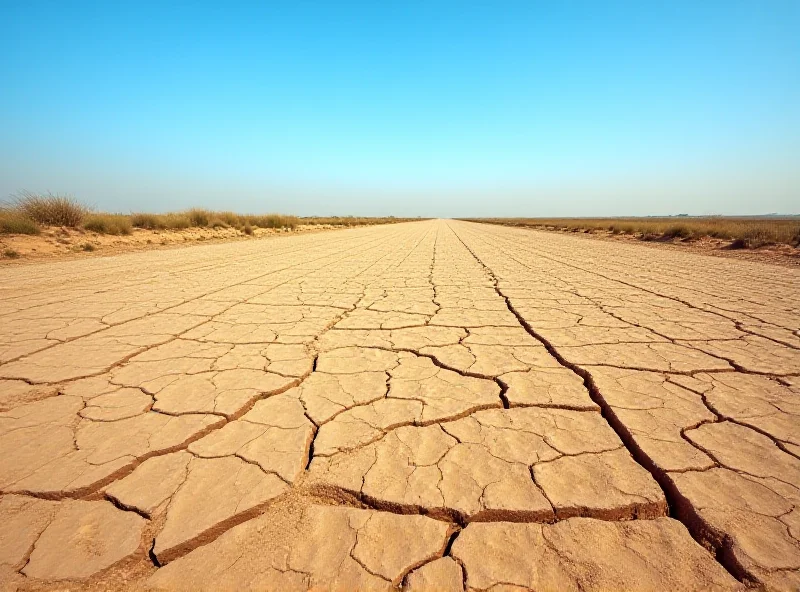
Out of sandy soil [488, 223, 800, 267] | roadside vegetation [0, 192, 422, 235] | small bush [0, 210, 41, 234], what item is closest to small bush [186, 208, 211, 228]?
roadside vegetation [0, 192, 422, 235]

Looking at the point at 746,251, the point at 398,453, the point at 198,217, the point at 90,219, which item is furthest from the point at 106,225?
the point at 746,251

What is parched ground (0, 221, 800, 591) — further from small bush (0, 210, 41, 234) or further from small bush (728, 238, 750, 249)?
small bush (728, 238, 750, 249)

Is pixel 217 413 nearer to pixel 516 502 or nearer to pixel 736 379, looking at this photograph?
pixel 516 502

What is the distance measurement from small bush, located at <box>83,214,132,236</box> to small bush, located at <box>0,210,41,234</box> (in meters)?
1.53

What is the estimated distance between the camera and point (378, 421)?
1.41 meters

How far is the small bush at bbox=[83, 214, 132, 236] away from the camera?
964 cm

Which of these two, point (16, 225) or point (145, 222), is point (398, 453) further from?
point (145, 222)

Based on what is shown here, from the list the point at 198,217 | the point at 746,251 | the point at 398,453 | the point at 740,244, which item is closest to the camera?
the point at 398,453

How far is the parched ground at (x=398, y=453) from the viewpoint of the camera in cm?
83

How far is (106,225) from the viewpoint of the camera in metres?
9.79

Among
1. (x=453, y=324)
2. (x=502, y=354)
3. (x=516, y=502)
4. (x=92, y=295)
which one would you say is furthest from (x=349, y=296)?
(x=516, y=502)

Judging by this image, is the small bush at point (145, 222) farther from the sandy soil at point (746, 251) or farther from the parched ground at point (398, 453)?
the sandy soil at point (746, 251)

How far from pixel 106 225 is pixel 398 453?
11.9 metres

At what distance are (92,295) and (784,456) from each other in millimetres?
4857
